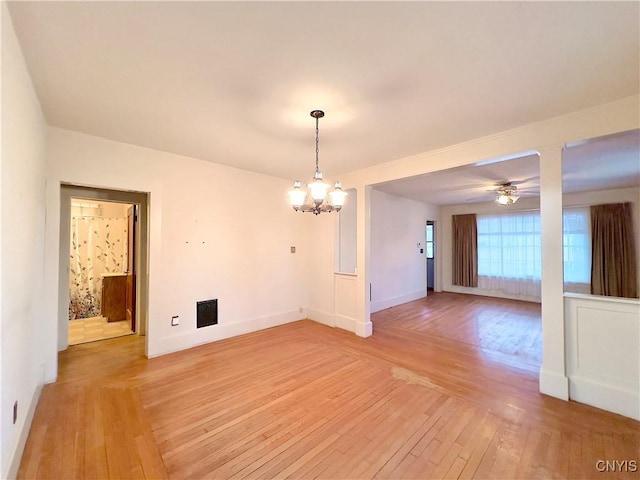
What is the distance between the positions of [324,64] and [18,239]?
242cm

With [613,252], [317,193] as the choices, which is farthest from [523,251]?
[317,193]

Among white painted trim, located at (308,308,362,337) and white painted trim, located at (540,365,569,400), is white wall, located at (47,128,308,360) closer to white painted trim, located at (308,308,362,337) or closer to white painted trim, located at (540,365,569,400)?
white painted trim, located at (308,308,362,337)

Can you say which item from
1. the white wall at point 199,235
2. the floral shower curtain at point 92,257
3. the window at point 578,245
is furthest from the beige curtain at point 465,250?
the floral shower curtain at point 92,257

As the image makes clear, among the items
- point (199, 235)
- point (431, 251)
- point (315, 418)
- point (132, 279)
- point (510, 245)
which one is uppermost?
point (199, 235)

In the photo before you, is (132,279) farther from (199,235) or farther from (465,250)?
(465,250)

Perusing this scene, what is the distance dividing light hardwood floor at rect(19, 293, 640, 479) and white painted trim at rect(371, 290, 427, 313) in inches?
82.4

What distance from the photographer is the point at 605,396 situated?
2428mm

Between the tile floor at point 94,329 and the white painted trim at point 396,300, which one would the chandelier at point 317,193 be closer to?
the white painted trim at point 396,300

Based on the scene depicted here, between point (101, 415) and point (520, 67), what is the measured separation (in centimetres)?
423

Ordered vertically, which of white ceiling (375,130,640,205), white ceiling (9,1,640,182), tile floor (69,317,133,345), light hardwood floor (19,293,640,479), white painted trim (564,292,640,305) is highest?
white ceiling (9,1,640,182)

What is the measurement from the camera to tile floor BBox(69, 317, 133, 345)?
13.7 ft

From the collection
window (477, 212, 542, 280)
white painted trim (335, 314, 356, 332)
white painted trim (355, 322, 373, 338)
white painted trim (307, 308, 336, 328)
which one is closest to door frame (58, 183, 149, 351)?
white painted trim (307, 308, 336, 328)

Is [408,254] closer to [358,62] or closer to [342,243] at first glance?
Result: [342,243]

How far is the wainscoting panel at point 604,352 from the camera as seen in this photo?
234 centimetres
